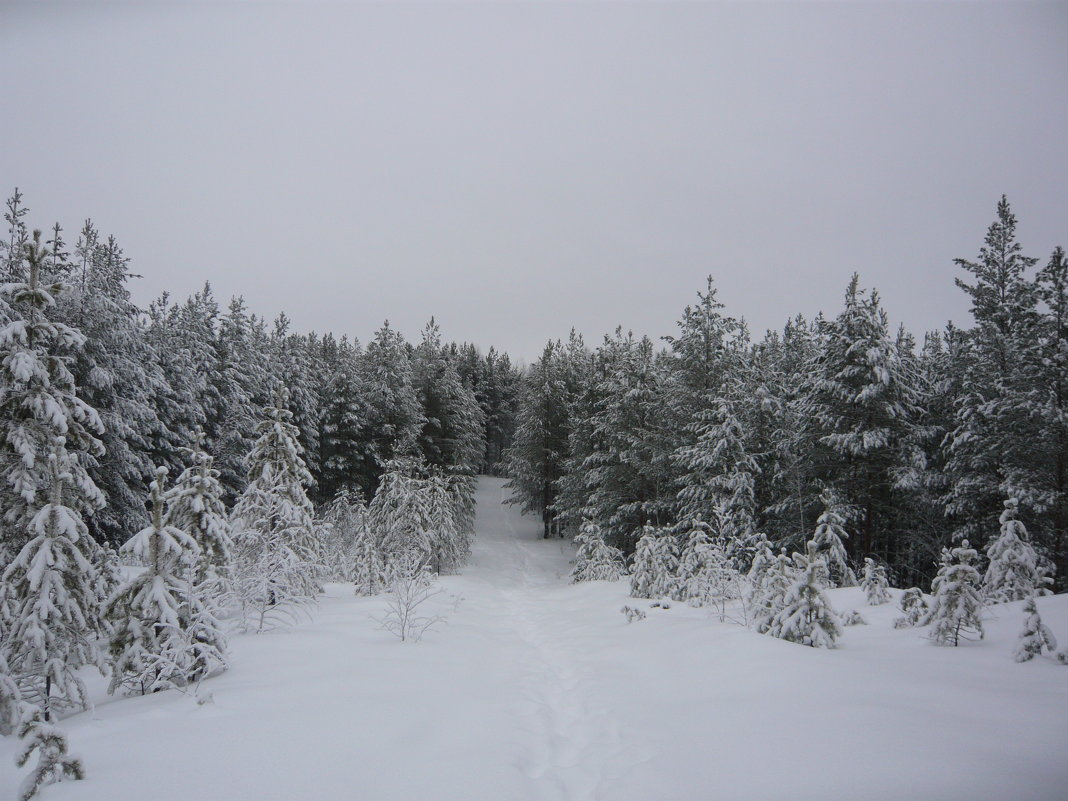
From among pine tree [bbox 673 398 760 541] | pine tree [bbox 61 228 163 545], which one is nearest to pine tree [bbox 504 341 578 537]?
pine tree [bbox 673 398 760 541]

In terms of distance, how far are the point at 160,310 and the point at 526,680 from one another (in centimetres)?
2990

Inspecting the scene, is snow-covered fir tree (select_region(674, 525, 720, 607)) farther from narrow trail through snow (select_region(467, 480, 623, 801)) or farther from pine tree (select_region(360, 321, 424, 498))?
pine tree (select_region(360, 321, 424, 498))

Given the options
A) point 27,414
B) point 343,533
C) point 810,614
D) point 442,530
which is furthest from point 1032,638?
point 343,533

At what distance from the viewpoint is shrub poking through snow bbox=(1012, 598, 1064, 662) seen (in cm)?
595

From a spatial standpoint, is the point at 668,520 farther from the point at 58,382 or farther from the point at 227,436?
the point at 58,382

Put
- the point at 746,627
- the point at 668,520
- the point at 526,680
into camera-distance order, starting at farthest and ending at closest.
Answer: the point at 668,520 → the point at 746,627 → the point at 526,680

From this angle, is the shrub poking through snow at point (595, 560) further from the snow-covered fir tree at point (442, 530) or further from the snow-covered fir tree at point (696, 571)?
the snow-covered fir tree at point (442, 530)

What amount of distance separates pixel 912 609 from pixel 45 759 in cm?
1056

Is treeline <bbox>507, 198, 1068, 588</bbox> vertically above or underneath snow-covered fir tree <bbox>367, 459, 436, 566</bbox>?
above

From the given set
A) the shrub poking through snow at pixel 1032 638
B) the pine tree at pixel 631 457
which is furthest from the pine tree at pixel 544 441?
the shrub poking through snow at pixel 1032 638

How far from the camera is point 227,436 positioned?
86.0ft

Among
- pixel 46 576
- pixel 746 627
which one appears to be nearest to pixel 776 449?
pixel 746 627

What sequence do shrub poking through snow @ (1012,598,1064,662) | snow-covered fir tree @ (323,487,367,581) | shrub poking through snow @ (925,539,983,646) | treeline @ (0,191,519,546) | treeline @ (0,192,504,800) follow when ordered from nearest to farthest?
shrub poking through snow @ (1012,598,1064,662), treeline @ (0,192,504,800), shrub poking through snow @ (925,539,983,646), treeline @ (0,191,519,546), snow-covered fir tree @ (323,487,367,581)

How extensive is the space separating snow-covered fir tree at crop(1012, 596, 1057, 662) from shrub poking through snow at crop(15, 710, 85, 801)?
937 centimetres
